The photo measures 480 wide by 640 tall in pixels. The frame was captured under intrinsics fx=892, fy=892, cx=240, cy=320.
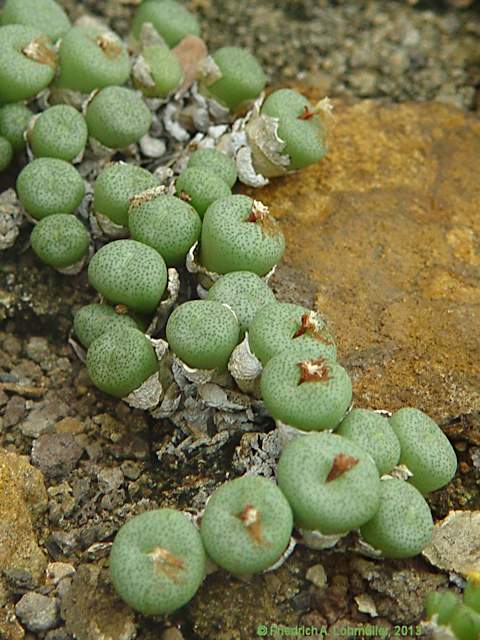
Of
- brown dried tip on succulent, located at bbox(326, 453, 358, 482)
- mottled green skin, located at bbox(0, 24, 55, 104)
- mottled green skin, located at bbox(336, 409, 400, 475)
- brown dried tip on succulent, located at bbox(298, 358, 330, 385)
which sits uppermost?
mottled green skin, located at bbox(0, 24, 55, 104)

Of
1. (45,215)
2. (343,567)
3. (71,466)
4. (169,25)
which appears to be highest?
(169,25)

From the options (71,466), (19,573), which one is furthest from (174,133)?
(19,573)

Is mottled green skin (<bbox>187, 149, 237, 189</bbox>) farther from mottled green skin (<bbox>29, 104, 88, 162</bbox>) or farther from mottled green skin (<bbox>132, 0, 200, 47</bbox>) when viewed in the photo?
mottled green skin (<bbox>132, 0, 200, 47</bbox>)

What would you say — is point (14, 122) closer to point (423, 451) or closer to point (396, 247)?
point (396, 247)

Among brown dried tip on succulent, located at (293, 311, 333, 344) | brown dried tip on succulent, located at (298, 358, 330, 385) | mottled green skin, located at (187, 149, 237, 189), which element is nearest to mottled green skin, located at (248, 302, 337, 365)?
brown dried tip on succulent, located at (293, 311, 333, 344)

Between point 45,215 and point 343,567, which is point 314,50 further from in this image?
point 343,567

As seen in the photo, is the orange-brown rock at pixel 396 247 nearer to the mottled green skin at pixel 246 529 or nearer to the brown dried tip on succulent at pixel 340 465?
the brown dried tip on succulent at pixel 340 465

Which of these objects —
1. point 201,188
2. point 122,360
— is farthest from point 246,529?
point 201,188
